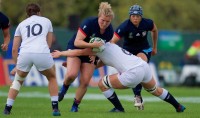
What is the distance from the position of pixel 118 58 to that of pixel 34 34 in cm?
160

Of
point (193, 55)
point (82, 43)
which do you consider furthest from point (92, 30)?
point (193, 55)

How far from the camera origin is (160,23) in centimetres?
4353

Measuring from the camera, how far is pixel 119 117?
40.2 ft

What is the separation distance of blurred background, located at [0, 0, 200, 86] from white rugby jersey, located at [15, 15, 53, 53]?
1445 centimetres

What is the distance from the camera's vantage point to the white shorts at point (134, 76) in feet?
41.1

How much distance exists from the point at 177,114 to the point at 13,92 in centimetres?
308

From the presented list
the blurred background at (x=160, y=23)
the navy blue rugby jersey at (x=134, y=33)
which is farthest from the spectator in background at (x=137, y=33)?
the blurred background at (x=160, y=23)

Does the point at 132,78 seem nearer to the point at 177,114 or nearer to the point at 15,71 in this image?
the point at 177,114

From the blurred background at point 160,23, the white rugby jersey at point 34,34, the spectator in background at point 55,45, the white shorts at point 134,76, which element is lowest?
the blurred background at point 160,23

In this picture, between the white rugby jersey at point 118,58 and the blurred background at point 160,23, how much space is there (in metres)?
14.0

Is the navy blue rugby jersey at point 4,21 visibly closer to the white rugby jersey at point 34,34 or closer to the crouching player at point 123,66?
the white rugby jersey at point 34,34

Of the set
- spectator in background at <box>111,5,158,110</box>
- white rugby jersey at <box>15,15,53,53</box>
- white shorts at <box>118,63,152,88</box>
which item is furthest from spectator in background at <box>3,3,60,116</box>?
spectator in background at <box>111,5,158,110</box>

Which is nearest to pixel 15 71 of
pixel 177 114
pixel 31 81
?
pixel 177 114

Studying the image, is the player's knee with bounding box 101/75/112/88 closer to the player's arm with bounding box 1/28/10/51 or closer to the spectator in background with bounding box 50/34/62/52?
the player's arm with bounding box 1/28/10/51
